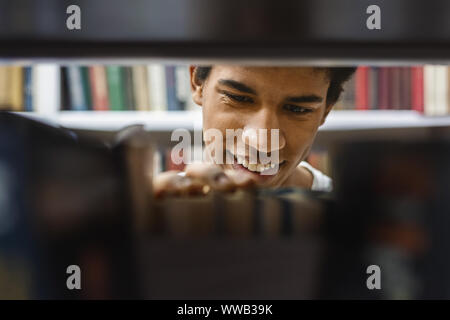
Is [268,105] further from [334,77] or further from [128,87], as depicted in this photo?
[128,87]

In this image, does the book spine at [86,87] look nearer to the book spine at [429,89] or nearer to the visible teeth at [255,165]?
the visible teeth at [255,165]

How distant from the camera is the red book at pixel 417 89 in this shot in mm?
717

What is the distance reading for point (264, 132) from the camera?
2.30 ft

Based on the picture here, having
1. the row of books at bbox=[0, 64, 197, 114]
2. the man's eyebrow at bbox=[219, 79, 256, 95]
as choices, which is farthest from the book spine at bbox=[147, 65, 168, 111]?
the man's eyebrow at bbox=[219, 79, 256, 95]

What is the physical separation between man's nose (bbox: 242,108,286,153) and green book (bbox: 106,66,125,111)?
0.22m

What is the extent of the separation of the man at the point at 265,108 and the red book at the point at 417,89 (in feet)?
0.38

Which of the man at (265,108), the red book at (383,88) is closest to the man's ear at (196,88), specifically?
the man at (265,108)

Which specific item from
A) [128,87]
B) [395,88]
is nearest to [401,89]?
[395,88]

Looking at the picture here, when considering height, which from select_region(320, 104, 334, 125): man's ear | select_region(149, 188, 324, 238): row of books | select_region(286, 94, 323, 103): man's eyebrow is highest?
select_region(286, 94, 323, 103): man's eyebrow

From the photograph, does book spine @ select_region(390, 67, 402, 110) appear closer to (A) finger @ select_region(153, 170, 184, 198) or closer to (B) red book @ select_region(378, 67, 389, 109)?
(B) red book @ select_region(378, 67, 389, 109)

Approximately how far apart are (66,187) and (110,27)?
29 centimetres

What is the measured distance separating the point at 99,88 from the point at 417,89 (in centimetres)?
56

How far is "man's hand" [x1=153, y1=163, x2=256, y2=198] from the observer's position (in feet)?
2.24
